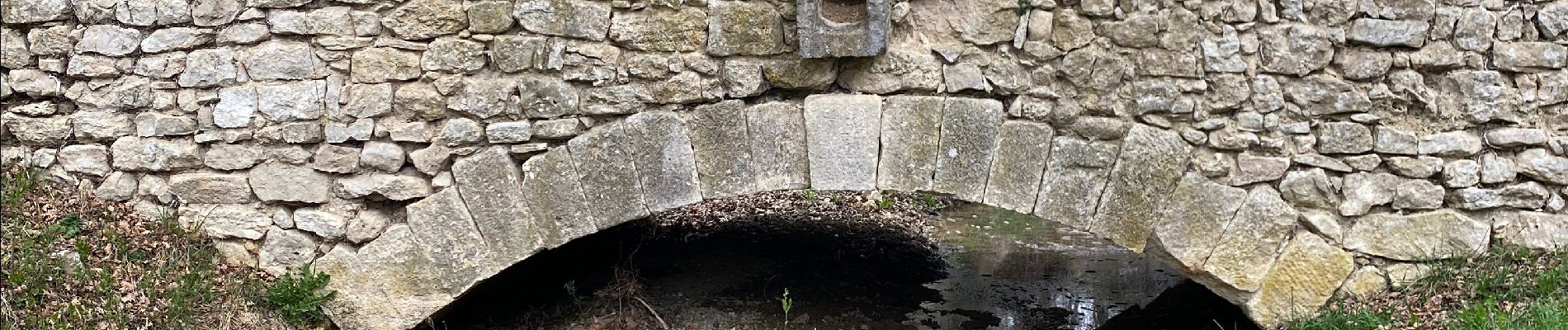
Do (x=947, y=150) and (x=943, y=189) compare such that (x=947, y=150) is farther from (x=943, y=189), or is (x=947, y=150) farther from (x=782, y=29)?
(x=782, y=29)

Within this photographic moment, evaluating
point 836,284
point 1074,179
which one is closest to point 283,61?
point 1074,179

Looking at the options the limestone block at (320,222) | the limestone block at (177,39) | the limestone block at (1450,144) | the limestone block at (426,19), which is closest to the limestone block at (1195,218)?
the limestone block at (1450,144)

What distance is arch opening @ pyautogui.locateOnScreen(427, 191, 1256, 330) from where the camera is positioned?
5.35 metres

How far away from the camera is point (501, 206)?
3.93m

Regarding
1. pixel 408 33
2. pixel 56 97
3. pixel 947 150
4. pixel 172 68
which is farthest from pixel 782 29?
pixel 56 97

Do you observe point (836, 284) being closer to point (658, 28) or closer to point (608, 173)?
point (608, 173)

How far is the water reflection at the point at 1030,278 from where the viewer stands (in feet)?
18.8

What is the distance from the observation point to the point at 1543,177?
3826 millimetres

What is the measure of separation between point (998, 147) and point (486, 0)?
189cm

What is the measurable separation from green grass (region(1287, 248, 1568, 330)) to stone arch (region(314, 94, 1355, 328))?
140 mm

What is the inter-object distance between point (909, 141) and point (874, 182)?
0.20 meters

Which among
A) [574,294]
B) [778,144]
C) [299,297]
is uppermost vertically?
[778,144]

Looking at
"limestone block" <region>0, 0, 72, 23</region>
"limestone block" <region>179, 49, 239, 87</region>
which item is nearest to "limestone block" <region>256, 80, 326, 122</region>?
"limestone block" <region>179, 49, 239, 87</region>

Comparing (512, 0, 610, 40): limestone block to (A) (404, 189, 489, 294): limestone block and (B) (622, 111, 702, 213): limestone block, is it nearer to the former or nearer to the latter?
(B) (622, 111, 702, 213): limestone block
